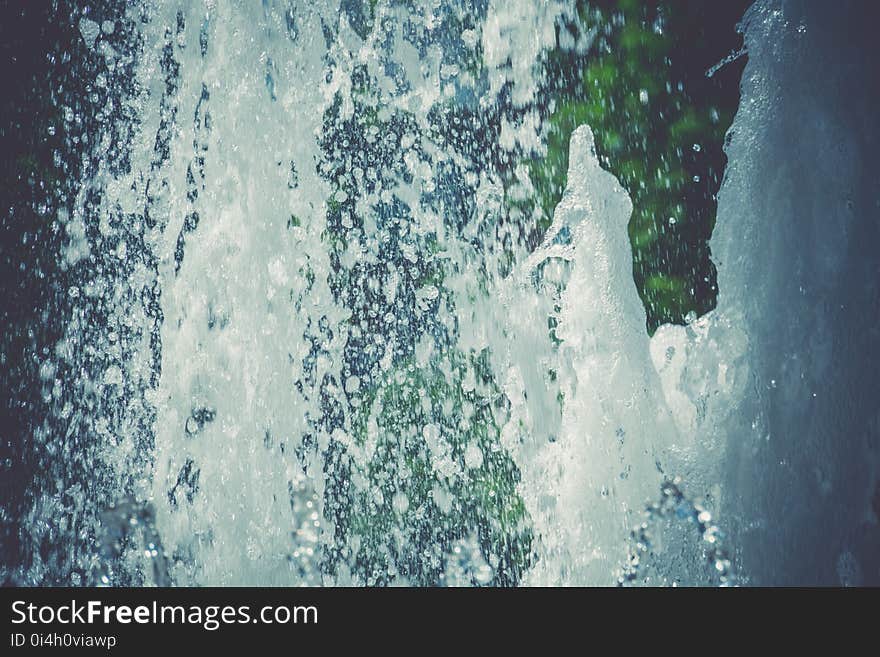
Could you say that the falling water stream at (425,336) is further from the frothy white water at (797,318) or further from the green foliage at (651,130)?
the green foliage at (651,130)

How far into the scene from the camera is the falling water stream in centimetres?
270

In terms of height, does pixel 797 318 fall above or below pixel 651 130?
below

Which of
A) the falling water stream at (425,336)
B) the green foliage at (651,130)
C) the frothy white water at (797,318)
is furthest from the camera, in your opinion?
the green foliage at (651,130)

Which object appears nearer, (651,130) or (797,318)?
(797,318)

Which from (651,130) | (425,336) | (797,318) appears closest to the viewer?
(797,318)

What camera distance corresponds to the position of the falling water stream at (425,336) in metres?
2.70

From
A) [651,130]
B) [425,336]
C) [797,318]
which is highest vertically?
[651,130]

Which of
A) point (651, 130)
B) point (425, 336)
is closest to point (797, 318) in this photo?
point (425, 336)

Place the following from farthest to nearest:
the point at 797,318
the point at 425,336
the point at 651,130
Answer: the point at 651,130, the point at 425,336, the point at 797,318

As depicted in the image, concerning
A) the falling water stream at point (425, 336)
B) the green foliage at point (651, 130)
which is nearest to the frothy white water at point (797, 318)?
the falling water stream at point (425, 336)

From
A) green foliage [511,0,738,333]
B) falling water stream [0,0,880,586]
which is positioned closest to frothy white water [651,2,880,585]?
falling water stream [0,0,880,586]

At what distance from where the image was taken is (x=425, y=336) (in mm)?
4027

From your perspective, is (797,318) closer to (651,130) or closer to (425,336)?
(425,336)

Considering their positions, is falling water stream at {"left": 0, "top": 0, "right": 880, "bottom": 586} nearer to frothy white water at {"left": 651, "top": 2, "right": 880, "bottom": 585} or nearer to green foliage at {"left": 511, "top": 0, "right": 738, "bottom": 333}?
frothy white water at {"left": 651, "top": 2, "right": 880, "bottom": 585}
